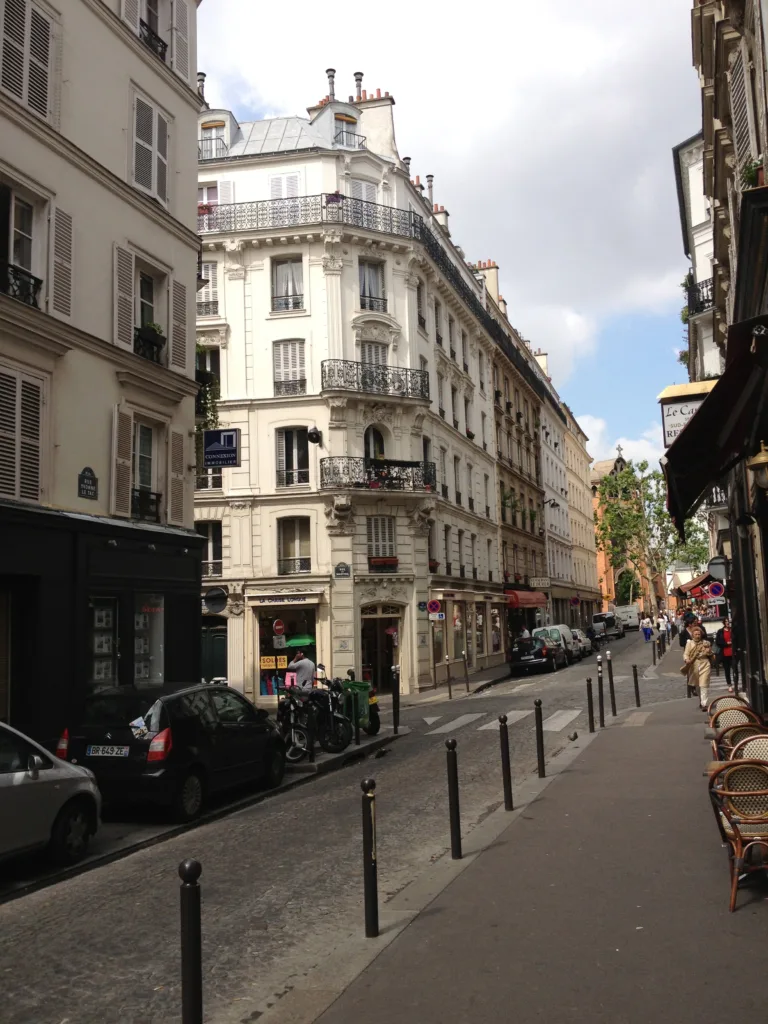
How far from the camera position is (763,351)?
5742mm

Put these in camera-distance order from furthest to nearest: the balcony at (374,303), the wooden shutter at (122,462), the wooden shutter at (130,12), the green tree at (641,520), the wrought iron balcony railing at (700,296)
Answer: the green tree at (641,520)
the balcony at (374,303)
the wrought iron balcony railing at (700,296)
the wooden shutter at (130,12)
the wooden shutter at (122,462)

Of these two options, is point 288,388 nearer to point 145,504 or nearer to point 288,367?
point 288,367

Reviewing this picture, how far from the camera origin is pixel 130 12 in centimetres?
1688

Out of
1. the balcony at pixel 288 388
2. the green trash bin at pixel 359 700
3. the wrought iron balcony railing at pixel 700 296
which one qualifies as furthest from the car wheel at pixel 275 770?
the wrought iron balcony railing at pixel 700 296

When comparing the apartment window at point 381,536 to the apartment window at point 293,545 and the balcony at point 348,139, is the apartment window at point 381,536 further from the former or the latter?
the balcony at point 348,139

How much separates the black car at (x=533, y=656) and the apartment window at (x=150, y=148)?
23.0 meters

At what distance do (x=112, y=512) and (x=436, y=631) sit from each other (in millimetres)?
20002

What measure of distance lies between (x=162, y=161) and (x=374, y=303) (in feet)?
53.1

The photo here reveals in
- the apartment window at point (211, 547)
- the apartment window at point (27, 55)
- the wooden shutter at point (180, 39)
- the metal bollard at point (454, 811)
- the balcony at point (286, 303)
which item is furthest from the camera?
the balcony at point (286, 303)

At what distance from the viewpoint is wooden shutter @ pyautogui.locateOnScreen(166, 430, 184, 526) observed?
17.3 metres

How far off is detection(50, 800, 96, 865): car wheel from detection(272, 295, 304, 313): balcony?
2569 centimetres

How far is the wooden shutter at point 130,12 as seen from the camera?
1653cm

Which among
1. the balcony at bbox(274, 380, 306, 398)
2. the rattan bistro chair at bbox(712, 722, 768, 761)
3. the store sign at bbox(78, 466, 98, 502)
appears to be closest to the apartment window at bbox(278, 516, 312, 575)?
the balcony at bbox(274, 380, 306, 398)

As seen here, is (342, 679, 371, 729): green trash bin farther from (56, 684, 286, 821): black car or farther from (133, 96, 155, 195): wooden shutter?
(133, 96, 155, 195): wooden shutter
